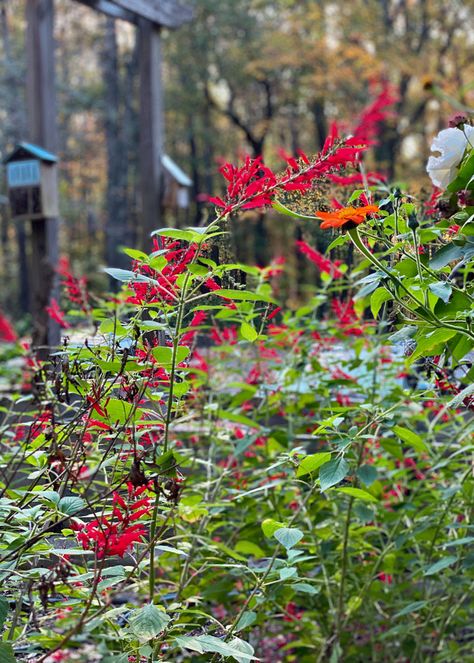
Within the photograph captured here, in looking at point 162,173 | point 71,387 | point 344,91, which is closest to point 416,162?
point 344,91

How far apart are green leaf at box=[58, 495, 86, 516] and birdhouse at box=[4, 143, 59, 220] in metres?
4.32

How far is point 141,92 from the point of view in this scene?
6.41 metres

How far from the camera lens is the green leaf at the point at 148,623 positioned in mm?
999

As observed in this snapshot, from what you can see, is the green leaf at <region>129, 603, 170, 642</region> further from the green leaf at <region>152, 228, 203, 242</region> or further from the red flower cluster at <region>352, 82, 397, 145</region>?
the red flower cluster at <region>352, 82, 397, 145</region>

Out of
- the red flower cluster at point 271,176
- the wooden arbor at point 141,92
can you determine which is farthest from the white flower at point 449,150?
the wooden arbor at point 141,92

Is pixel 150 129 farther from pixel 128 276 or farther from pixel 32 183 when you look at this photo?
pixel 128 276

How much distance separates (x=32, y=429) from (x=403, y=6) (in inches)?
650

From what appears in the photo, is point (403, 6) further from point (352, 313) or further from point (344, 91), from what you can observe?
point (352, 313)

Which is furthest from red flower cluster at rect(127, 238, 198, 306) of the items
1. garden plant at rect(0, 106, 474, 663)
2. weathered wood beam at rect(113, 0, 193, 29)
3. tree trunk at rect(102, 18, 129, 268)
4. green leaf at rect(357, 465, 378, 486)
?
tree trunk at rect(102, 18, 129, 268)

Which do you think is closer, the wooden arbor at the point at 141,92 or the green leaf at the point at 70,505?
the green leaf at the point at 70,505

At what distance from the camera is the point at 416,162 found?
60.6 ft

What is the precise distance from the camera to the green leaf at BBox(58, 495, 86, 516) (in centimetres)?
108

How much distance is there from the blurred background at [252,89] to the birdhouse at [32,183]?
7321mm

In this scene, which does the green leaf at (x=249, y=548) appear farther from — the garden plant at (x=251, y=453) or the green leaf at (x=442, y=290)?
the green leaf at (x=442, y=290)
